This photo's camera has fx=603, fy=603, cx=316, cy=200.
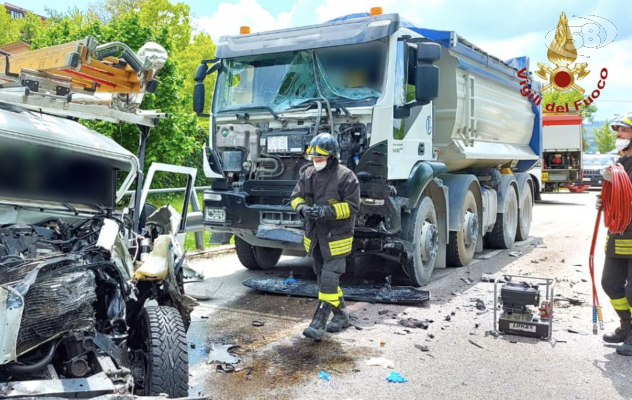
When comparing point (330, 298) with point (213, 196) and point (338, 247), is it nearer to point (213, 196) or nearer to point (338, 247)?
point (338, 247)

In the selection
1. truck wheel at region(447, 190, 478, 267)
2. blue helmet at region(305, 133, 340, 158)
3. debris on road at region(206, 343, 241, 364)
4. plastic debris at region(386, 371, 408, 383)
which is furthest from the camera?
truck wheel at region(447, 190, 478, 267)

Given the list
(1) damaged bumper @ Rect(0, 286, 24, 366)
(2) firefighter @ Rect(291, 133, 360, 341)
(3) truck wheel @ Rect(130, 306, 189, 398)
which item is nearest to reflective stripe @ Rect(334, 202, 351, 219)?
(2) firefighter @ Rect(291, 133, 360, 341)

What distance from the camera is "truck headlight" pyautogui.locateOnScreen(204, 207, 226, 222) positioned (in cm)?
704

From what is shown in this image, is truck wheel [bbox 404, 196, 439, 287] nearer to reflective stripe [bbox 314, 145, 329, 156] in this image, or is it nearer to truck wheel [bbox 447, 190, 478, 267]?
truck wheel [bbox 447, 190, 478, 267]

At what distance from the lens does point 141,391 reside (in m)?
3.49

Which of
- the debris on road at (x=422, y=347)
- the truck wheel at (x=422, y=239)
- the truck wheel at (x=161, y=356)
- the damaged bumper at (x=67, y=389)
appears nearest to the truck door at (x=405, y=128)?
the truck wheel at (x=422, y=239)

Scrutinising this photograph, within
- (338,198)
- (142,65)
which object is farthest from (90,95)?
(338,198)

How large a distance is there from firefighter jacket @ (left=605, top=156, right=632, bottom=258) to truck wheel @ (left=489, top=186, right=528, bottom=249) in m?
5.33

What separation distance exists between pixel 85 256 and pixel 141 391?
845 millimetres

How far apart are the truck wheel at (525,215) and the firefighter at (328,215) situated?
23.1ft

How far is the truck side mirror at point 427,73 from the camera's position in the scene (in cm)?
629

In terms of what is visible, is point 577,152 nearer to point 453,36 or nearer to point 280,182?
point 453,36

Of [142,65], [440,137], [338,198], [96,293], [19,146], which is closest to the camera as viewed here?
[96,293]

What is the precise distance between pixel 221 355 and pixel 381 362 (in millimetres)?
1256
